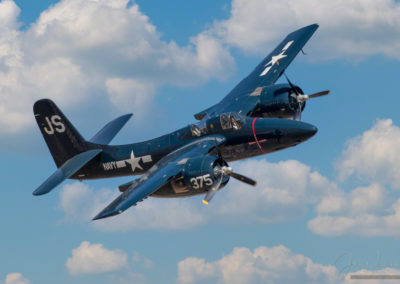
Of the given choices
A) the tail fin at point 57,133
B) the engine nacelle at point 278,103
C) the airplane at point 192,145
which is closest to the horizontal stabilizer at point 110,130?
the airplane at point 192,145

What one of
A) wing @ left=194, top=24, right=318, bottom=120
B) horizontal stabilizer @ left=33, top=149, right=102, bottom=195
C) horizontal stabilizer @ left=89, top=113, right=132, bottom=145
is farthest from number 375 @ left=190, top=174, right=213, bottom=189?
horizontal stabilizer @ left=89, top=113, right=132, bottom=145

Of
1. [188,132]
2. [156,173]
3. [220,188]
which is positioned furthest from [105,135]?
[220,188]

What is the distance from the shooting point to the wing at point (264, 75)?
42375mm

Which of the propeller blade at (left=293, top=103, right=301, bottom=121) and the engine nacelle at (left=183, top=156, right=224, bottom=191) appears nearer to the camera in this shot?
the engine nacelle at (left=183, top=156, right=224, bottom=191)

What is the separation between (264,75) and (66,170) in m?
16.8

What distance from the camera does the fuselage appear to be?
120ft

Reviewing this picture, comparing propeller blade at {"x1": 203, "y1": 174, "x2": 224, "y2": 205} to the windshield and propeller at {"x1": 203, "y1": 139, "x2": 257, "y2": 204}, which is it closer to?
propeller at {"x1": 203, "y1": 139, "x2": 257, "y2": 204}

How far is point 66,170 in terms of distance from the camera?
40000mm

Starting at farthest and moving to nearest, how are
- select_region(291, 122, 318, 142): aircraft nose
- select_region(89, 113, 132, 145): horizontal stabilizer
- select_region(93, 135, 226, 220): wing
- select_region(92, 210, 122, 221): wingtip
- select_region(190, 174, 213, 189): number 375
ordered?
1. select_region(89, 113, 132, 145): horizontal stabilizer
2. select_region(291, 122, 318, 142): aircraft nose
3. select_region(190, 174, 213, 189): number 375
4. select_region(93, 135, 226, 220): wing
5. select_region(92, 210, 122, 221): wingtip

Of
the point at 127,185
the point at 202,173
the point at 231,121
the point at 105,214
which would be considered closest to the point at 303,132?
the point at 231,121

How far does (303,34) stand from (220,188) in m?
22.2

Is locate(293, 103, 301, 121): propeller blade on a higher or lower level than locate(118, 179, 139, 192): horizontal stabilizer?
higher

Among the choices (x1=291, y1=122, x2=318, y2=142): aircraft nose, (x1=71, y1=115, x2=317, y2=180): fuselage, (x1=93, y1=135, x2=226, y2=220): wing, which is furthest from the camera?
(x1=71, y1=115, x2=317, y2=180): fuselage

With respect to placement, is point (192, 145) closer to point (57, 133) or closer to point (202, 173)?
point (202, 173)
